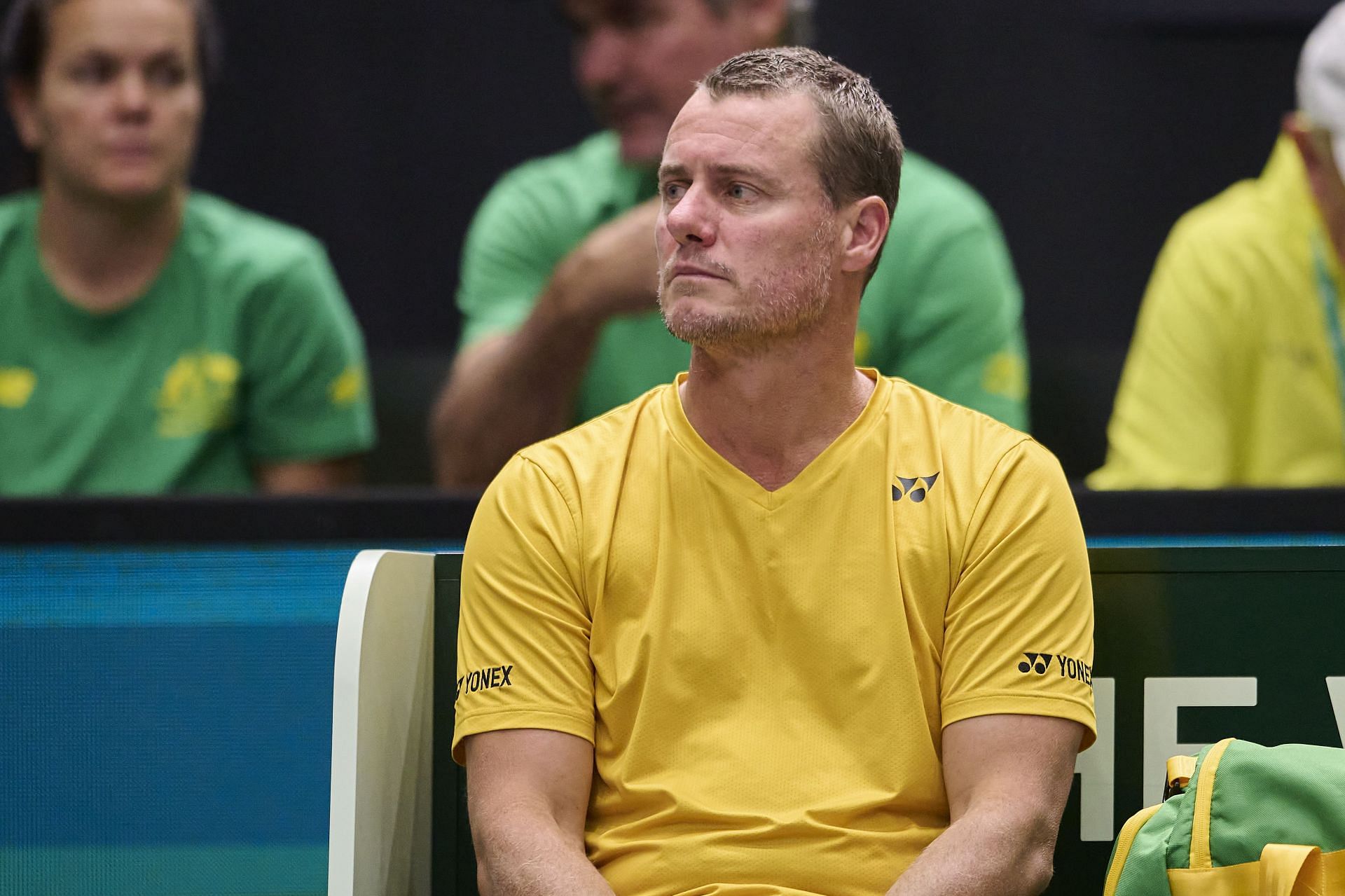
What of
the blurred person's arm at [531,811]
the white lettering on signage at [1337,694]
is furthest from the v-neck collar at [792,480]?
the white lettering on signage at [1337,694]

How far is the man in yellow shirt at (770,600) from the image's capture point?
5.55 feet

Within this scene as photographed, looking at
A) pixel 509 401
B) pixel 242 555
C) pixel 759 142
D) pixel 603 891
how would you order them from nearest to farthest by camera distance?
pixel 603 891 < pixel 759 142 < pixel 242 555 < pixel 509 401

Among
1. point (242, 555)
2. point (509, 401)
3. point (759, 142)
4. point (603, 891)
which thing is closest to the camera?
point (603, 891)

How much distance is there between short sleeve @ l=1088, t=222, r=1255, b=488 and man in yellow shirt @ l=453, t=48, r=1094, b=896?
1.21 meters

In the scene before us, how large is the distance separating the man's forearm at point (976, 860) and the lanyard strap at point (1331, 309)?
1.61 meters

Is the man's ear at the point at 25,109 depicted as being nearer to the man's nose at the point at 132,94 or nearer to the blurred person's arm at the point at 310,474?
the man's nose at the point at 132,94

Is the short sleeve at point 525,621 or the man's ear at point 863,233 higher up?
the man's ear at point 863,233

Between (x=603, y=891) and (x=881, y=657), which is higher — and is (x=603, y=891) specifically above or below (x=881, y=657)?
below

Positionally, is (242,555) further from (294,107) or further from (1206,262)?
→ (1206,262)

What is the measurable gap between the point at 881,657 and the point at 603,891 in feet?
1.21

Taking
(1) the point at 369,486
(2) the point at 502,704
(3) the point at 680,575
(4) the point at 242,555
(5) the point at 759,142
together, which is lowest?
(1) the point at 369,486

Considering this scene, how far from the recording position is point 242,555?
239 centimetres

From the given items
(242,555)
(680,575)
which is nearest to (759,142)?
(680,575)

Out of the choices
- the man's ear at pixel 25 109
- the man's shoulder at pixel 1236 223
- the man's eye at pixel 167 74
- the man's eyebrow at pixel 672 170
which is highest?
the man's eyebrow at pixel 672 170
